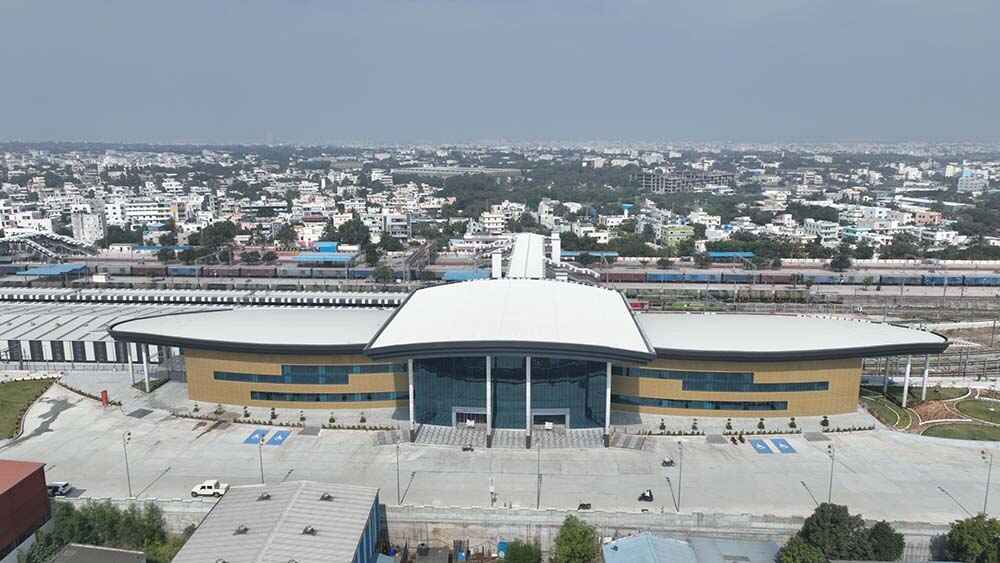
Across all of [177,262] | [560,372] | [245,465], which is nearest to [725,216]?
[177,262]

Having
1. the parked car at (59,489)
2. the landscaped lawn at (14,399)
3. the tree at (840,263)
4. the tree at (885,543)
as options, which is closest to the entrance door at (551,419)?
the tree at (885,543)

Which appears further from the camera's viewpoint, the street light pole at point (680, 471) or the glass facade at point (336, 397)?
the glass facade at point (336, 397)

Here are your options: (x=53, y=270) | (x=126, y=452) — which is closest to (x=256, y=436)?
(x=126, y=452)

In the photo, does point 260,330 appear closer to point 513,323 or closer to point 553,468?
point 513,323

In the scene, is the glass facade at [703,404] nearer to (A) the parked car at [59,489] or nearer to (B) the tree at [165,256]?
(A) the parked car at [59,489]

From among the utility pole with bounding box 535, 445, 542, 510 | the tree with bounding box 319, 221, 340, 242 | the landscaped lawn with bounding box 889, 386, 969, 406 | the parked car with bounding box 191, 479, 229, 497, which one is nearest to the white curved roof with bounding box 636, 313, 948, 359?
the landscaped lawn with bounding box 889, 386, 969, 406

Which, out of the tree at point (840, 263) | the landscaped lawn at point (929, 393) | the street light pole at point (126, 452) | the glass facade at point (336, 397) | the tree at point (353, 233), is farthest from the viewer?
the tree at point (353, 233)
